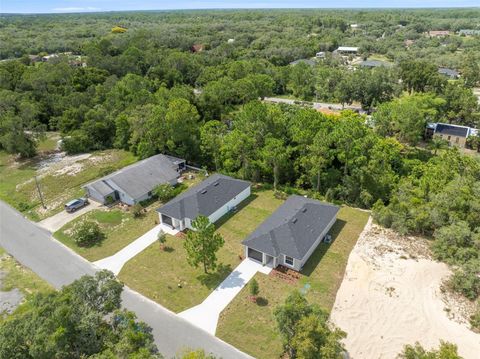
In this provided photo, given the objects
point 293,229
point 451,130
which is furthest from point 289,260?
point 451,130

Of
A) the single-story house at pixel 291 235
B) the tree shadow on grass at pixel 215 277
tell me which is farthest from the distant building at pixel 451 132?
the tree shadow on grass at pixel 215 277

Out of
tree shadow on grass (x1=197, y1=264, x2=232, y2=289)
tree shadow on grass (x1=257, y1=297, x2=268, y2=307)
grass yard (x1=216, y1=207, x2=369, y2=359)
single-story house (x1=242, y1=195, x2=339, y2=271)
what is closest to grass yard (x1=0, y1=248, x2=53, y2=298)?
tree shadow on grass (x1=197, y1=264, x2=232, y2=289)

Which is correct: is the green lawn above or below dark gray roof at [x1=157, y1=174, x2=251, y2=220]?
below

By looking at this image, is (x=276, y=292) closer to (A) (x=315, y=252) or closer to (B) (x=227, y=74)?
(A) (x=315, y=252)

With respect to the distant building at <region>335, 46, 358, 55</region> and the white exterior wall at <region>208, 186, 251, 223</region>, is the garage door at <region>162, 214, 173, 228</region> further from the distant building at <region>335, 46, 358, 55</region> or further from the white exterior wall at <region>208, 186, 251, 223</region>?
the distant building at <region>335, 46, 358, 55</region>

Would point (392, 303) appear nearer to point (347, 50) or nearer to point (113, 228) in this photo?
point (113, 228)

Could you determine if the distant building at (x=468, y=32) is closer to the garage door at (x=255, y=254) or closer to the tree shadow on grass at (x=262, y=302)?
the garage door at (x=255, y=254)
